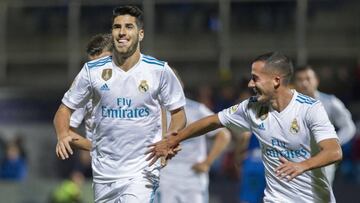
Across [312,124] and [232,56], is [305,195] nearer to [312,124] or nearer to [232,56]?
[312,124]

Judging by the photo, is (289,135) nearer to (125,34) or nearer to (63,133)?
(125,34)

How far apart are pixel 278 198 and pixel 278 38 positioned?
1198 centimetres

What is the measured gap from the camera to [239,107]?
8.76 m

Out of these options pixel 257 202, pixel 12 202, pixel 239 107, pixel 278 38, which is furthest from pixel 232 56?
pixel 239 107

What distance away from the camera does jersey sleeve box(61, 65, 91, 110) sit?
28.8ft

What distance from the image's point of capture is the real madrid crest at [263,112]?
8.57 m

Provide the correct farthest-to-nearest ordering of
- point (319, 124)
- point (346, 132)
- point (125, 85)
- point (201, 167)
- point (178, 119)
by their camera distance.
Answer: point (201, 167) → point (346, 132) → point (178, 119) → point (125, 85) → point (319, 124)

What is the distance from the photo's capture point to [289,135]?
8.40 m

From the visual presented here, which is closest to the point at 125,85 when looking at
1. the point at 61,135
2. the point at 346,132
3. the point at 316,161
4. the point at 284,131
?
the point at 61,135

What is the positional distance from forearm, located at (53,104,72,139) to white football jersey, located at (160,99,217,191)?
3.96 m

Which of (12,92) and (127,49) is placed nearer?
(127,49)

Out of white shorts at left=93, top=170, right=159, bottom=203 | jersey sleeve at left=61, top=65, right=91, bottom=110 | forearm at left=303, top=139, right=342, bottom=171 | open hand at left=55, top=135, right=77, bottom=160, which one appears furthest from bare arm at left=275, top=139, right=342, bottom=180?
jersey sleeve at left=61, top=65, right=91, bottom=110

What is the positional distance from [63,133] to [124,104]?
0.55 meters

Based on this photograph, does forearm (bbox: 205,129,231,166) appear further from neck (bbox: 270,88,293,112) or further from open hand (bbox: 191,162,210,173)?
neck (bbox: 270,88,293,112)
